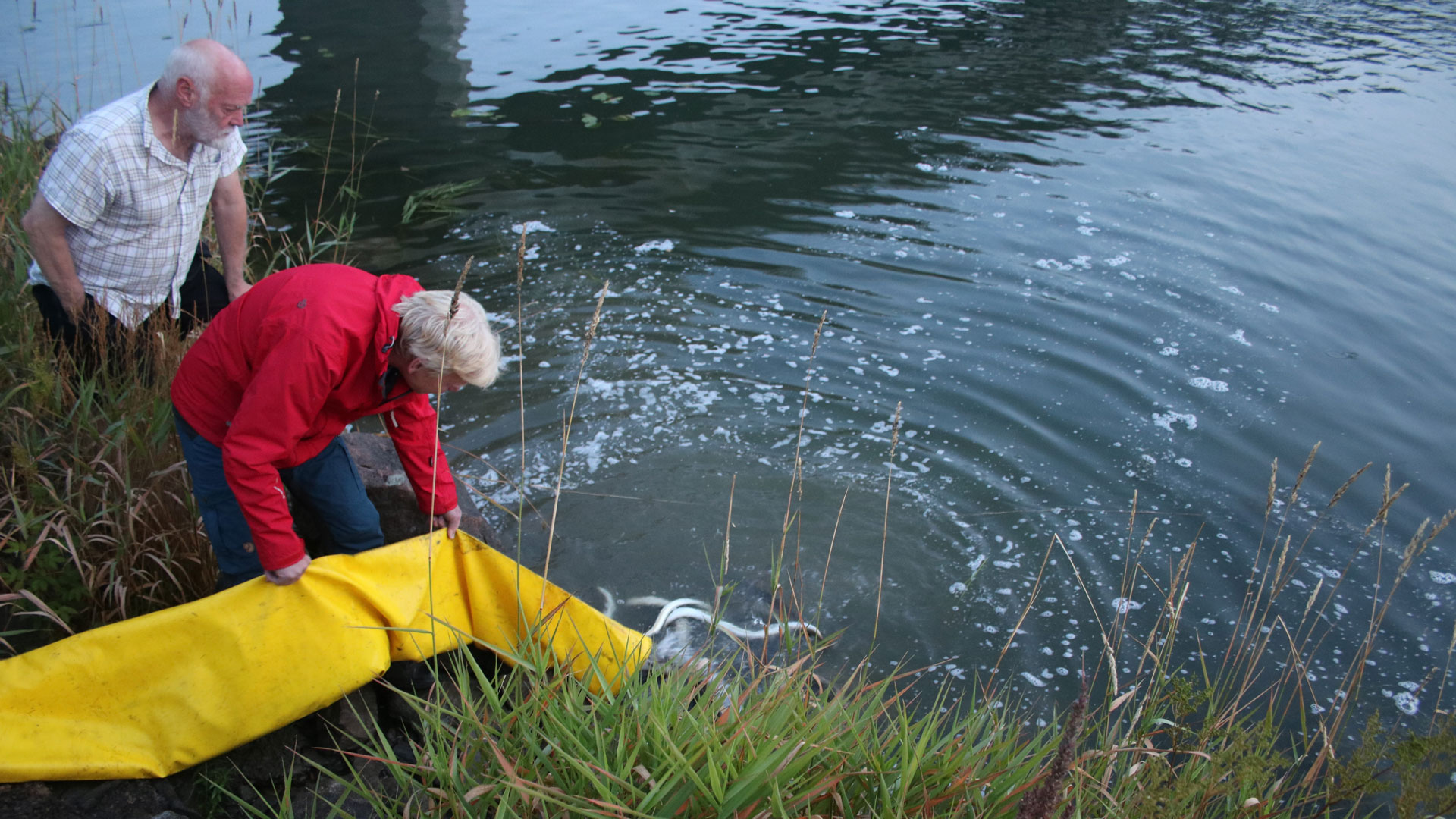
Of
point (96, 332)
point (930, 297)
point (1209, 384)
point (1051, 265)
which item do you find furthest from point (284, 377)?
point (1051, 265)

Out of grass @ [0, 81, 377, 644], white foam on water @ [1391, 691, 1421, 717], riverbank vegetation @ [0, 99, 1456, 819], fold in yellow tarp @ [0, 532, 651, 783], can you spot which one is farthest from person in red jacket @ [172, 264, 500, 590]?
white foam on water @ [1391, 691, 1421, 717]

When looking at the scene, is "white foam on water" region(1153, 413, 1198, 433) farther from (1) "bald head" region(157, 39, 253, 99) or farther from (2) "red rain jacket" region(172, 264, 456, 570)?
(1) "bald head" region(157, 39, 253, 99)

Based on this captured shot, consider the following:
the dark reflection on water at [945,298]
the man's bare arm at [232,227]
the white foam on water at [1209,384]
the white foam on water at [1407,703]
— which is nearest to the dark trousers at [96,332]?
the man's bare arm at [232,227]

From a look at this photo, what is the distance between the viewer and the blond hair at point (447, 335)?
8.38ft

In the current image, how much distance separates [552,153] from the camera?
9133 millimetres

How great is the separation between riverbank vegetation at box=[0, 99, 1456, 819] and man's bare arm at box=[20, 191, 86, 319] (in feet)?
0.95

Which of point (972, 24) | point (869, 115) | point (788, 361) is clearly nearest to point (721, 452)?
point (788, 361)

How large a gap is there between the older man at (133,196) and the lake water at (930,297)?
1711 mm

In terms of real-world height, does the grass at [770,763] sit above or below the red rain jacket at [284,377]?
below

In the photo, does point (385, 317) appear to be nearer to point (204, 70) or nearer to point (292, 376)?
point (292, 376)

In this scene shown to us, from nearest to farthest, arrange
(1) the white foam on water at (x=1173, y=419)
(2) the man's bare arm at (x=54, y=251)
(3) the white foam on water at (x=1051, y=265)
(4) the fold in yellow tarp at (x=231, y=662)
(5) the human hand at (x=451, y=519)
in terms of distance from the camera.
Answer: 1. (4) the fold in yellow tarp at (x=231, y=662)
2. (5) the human hand at (x=451, y=519)
3. (2) the man's bare arm at (x=54, y=251)
4. (1) the white foam on water at (x=1173, y=419)
5. (3) the white foam on water at (x=1051, y=265)

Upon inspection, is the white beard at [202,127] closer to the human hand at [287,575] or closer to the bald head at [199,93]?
the bald head at [199,93]

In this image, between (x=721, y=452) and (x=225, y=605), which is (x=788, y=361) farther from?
(x=225, y=605)

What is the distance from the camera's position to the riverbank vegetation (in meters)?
2.00
